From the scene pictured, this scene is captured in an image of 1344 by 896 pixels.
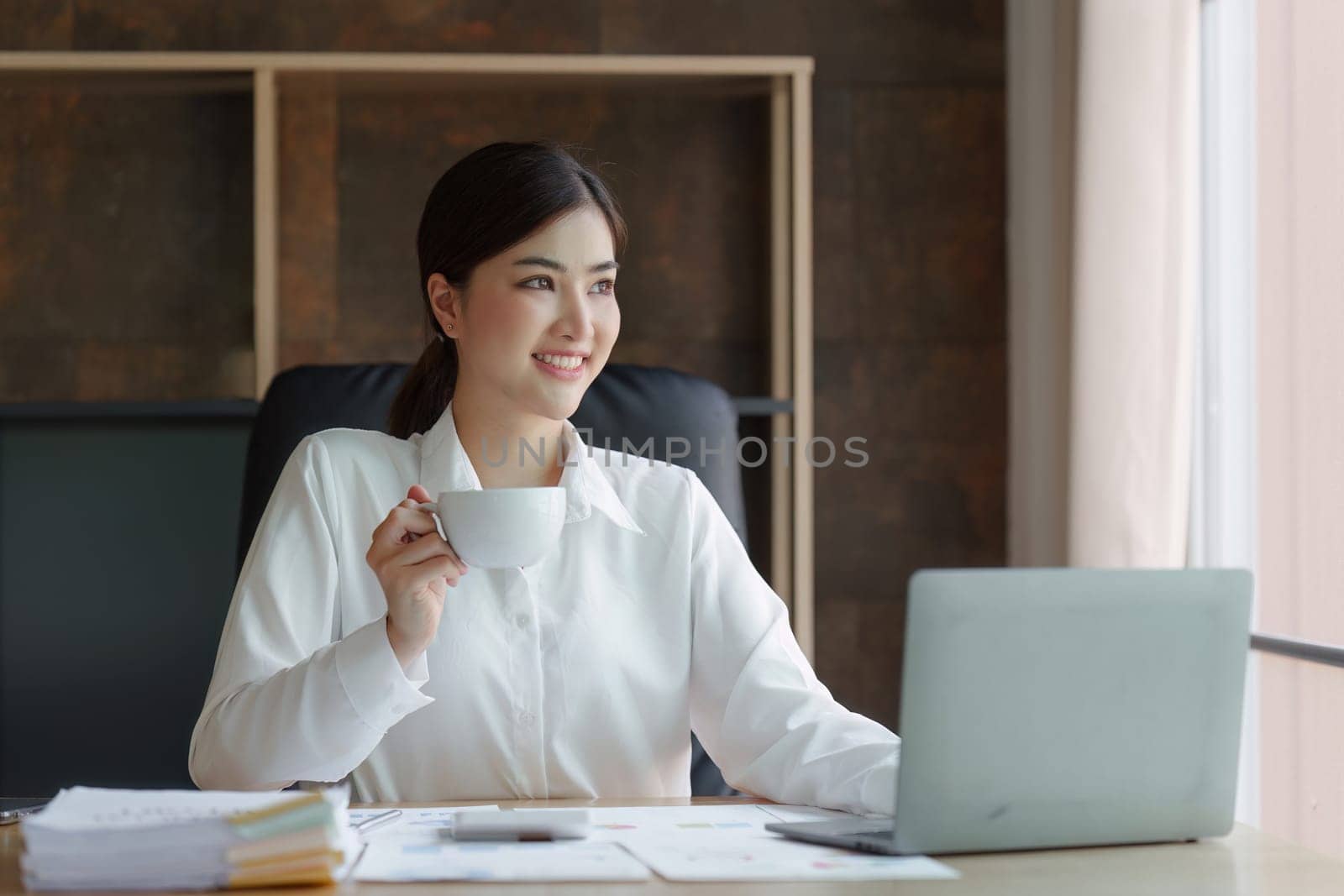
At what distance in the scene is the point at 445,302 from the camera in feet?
5.57

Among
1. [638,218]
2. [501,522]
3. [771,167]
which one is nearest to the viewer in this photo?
[501,522]

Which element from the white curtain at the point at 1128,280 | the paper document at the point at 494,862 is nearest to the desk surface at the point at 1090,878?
the paper document at the point at 494,862

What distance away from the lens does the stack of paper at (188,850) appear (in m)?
0.91

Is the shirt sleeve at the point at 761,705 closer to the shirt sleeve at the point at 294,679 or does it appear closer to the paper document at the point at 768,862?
the paper document at the point at 768,862

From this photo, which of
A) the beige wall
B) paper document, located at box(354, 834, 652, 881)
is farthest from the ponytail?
the beige wall

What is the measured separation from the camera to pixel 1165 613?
978 millimetres

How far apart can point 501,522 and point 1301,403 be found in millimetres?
1486

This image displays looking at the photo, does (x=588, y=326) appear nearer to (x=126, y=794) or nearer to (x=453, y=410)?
(x=453, y=410)

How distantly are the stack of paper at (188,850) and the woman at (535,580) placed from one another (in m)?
0.47

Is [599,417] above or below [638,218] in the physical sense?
below

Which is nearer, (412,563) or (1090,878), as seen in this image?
(1090,878)

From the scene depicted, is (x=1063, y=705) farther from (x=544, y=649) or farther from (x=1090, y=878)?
(x=544, y=649)

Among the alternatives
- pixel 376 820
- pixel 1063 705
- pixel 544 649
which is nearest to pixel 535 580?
Result: pixel 544 649

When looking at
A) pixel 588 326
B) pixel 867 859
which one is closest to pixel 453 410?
pixel 588 326
